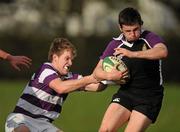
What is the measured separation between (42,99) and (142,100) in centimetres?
145

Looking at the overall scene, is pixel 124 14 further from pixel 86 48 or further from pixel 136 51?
pixel 86 48

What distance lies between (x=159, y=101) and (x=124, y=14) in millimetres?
1322

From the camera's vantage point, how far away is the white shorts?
1045cm

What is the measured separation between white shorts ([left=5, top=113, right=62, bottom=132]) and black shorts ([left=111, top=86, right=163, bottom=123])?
1.24m

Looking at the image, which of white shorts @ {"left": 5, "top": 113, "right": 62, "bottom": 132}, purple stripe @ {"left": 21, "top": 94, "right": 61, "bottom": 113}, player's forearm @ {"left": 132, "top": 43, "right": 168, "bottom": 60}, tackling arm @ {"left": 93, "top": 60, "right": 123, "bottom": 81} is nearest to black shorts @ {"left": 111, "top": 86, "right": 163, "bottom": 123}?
player's forearm @ {"left": 132, "top": 43, "right": 168, "bottom": 60}

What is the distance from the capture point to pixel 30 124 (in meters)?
10.5

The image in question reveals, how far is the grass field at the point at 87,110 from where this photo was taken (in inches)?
727

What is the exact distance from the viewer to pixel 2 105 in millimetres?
21391

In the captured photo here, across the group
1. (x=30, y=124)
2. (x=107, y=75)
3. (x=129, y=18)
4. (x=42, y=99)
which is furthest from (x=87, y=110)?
(x=107, y=75)

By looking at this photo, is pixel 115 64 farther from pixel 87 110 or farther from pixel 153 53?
pixel 87 110

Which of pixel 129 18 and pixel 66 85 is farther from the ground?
pixel 129 18

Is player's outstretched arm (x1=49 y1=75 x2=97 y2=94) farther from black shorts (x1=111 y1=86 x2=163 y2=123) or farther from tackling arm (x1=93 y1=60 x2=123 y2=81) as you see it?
black shorts (x1=111 y1=86 x2=163 y2=123)

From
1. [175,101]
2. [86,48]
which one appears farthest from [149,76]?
[86,48]

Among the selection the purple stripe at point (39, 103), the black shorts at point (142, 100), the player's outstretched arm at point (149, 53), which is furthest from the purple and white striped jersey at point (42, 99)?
the black shorts at point (142, 100)
